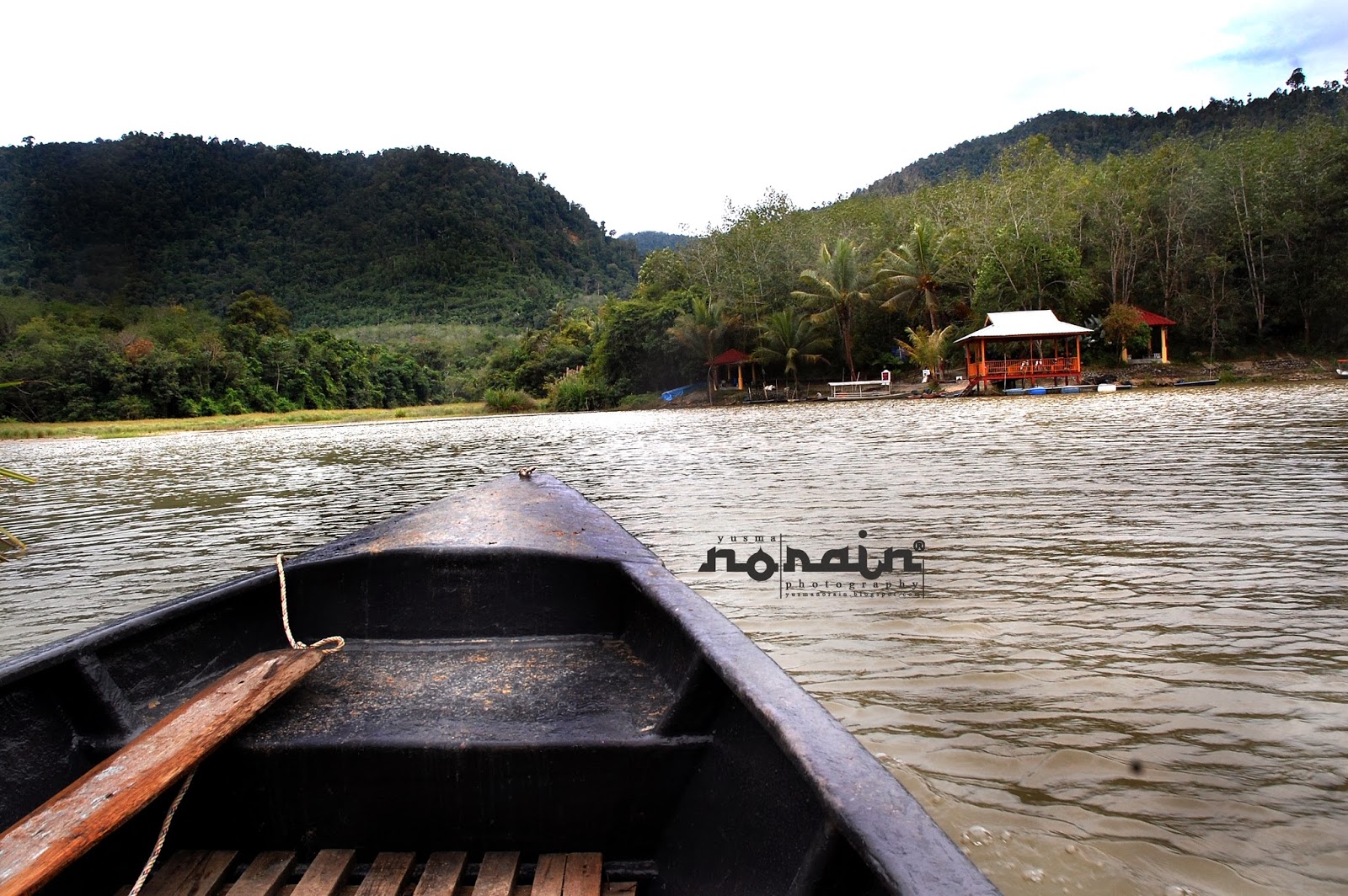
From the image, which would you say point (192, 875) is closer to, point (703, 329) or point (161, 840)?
point (161, 840)

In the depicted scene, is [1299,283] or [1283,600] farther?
[1299,283]

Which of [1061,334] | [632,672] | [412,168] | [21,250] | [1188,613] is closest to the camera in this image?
[632,672]

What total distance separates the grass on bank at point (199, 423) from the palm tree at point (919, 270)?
26408mm

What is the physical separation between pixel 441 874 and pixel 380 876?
0.40 ft

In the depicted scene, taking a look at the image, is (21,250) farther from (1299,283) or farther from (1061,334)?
(1299,283)

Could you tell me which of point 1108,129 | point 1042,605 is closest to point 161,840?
point 1042,605

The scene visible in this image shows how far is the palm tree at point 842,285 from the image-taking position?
3109cm

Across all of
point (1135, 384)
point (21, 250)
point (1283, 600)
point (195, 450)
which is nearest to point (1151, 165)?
point (1135, 384)

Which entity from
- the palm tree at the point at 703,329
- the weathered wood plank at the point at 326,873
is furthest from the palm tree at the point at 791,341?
the weathered wood plank at the point at 326,873

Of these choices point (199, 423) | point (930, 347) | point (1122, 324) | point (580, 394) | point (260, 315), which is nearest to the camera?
point (1122, 324)

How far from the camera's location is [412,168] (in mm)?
110500

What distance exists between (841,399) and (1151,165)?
1535 centimetres

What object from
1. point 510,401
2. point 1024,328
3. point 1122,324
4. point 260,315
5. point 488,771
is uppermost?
point 260,315

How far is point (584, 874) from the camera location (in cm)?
146
